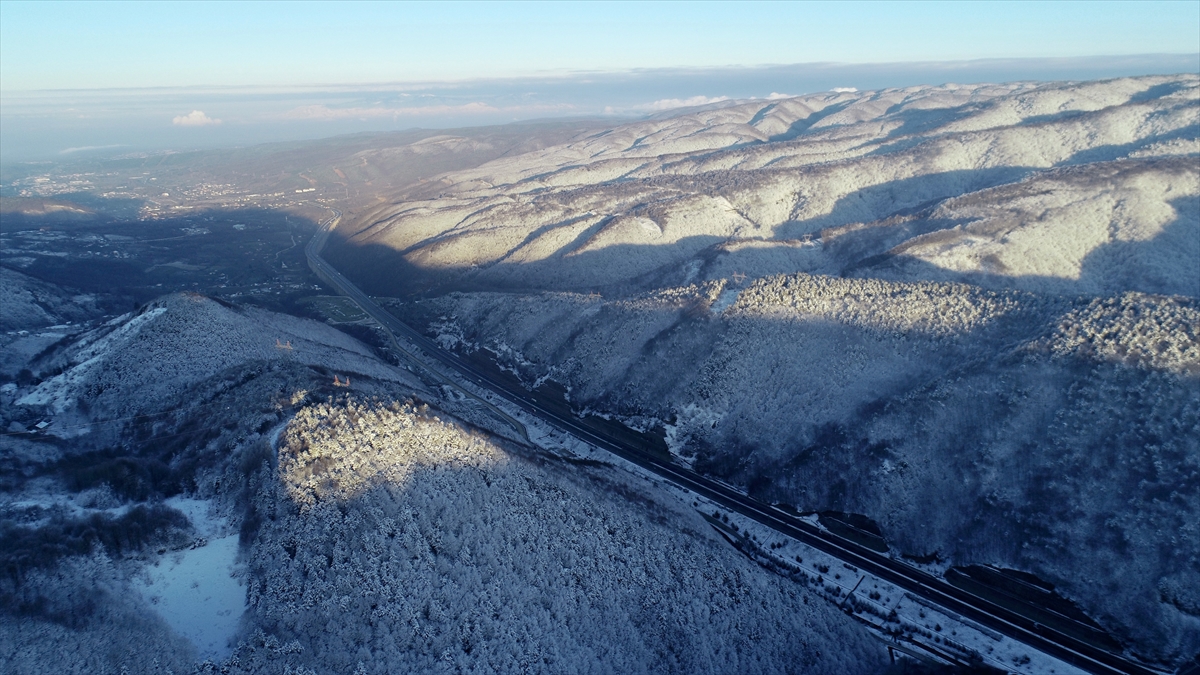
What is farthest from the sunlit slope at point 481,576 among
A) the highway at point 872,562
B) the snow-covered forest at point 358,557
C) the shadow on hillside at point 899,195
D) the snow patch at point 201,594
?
the shadow on hillside at point 899,195

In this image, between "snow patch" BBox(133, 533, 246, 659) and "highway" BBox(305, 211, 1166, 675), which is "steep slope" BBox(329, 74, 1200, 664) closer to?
"highway" BBox(305, 211, 1166, 675)

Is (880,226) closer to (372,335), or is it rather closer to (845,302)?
(845,302)

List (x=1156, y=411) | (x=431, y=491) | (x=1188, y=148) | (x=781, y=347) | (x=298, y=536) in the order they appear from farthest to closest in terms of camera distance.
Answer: (x=1188, y=148) < (x=781, y=347) < (x=1156, y=411) < (x=431, y=491) < (x=298, y=536)

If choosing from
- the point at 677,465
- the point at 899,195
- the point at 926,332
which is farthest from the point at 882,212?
the point at 677,465

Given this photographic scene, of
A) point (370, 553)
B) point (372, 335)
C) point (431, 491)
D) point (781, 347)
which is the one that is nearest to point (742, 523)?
point (781, 347)

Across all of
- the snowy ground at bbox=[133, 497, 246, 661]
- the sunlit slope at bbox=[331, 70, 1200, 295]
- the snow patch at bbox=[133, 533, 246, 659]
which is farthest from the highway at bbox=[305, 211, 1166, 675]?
the sunlit slope at bbox=[331, 70, 1200, 295]

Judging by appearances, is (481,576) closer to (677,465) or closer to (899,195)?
(677,465)
